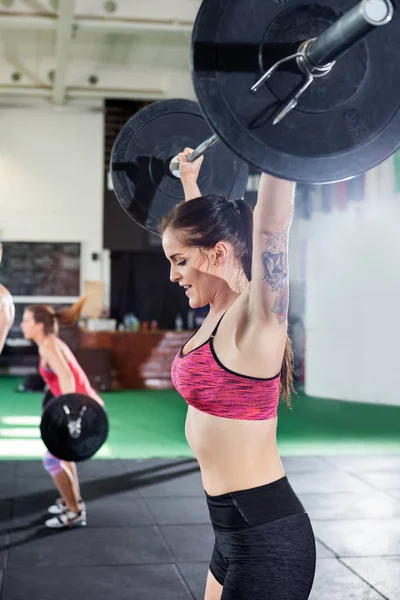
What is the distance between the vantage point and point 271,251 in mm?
1329

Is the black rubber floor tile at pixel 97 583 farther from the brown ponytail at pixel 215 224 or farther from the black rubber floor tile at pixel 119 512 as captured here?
the brown ponytail at pixel 215 224

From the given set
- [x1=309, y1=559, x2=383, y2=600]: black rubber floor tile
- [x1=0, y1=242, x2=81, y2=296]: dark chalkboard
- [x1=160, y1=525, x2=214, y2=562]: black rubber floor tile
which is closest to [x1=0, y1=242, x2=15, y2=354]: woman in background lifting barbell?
[x1=160, y1=525, x2=214, y2=562]: black rubber floor tile

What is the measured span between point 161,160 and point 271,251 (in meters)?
0.82

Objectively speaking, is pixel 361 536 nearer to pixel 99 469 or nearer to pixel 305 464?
pixel 305 464

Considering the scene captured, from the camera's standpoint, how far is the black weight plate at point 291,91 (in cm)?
117

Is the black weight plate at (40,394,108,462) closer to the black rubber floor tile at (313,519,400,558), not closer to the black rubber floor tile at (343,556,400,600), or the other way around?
the black rubber floor tile at (313,519,400,558)

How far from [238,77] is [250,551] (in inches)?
33.8

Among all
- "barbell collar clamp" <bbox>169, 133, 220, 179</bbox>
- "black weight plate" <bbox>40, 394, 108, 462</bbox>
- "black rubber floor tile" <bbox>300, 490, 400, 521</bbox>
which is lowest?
"black rubber floor tile" <bbox>300, 490, 400, 521</bbox>

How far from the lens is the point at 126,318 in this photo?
1061 centimetres

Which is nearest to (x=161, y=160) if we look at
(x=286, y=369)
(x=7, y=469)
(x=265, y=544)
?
(x=286, y=369)

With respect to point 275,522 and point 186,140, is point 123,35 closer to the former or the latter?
point 186,140

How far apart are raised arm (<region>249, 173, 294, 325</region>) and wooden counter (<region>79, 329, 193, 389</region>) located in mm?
8586

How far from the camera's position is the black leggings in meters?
1.39

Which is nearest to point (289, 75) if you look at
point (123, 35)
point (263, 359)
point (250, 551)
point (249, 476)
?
point (263, 359)
